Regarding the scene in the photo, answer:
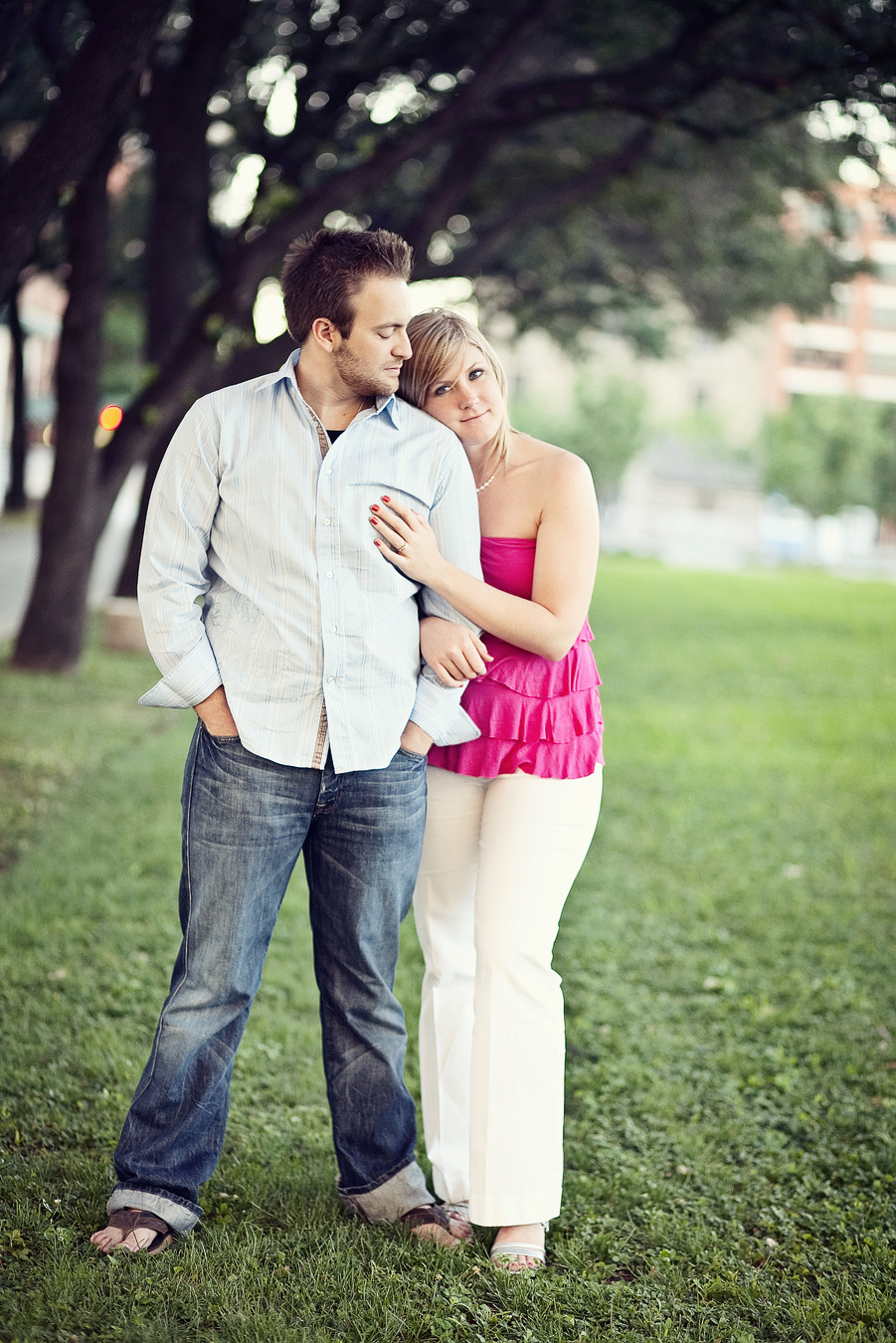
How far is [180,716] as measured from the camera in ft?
34.8

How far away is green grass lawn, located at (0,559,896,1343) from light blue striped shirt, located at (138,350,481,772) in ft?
3.06

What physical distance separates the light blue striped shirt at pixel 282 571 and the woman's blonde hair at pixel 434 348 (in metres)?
0.18

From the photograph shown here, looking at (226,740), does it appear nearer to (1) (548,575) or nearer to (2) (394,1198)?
(1) (548,575)

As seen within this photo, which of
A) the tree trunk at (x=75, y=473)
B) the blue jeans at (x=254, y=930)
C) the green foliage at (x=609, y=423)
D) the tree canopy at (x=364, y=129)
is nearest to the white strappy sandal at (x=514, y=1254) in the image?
the blue jeans at (x=254, y=930)

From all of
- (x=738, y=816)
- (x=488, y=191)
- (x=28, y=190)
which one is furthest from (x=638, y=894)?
(x=488, y=191)

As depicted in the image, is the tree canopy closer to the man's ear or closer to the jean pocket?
the man's ear

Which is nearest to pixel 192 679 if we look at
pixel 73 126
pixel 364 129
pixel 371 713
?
pixel 371 713

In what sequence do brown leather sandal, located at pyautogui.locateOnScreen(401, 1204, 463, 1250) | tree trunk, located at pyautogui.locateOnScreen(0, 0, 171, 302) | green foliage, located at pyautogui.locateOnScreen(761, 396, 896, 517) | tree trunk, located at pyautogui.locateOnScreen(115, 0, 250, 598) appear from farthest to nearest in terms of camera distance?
1. green foliage, located at pyautogui.locateOnScreen(761, 396, 896, 517)
2. tree trunk, located at pyautogui.locateOnScreen(115, 0, 250, 598)
3. tree trunk, located at pyautogui.locateOnScreen(0, 0, 171, 302)
4. brown leather sandal, located at pyautogui.locateOnScreen(401, 1204, 463, 1250)

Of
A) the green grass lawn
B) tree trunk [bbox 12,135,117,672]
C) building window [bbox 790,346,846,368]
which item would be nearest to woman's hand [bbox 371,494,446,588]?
the green grass lawn

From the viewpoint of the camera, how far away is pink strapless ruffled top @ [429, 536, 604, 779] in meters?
3.17

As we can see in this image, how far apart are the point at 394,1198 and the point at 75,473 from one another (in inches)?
335

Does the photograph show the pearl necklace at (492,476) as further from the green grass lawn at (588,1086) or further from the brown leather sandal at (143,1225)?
the brown leather sandal at (143,1225)

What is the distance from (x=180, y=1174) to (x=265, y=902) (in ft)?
2.33

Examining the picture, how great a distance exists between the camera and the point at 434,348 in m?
3.11
